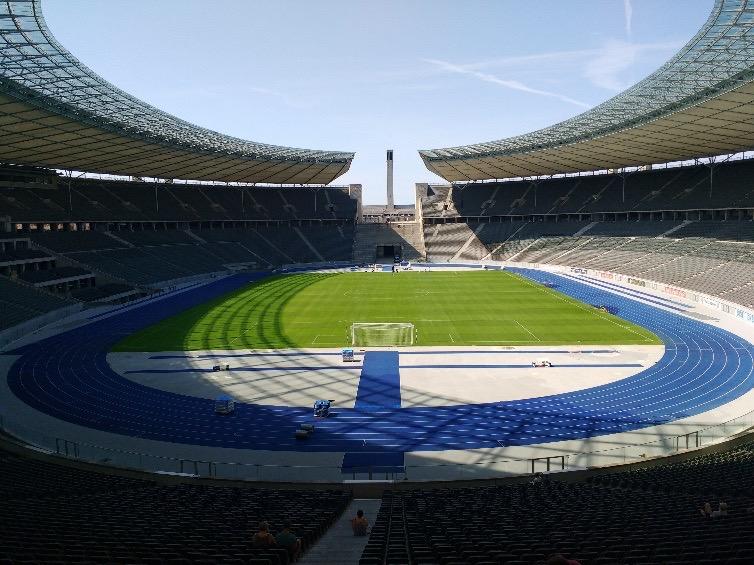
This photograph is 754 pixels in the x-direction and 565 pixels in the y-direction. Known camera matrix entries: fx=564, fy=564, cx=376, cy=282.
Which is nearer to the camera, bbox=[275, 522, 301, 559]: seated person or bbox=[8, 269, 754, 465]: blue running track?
bbox=[275, 522, 301, 559]: seated person

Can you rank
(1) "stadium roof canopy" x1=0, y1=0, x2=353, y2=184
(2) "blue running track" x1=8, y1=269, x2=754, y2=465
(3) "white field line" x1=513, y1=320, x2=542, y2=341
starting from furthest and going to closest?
1. (3) "white field line" x1=513, y1=320, x2=542, y2=341
2. (1) "stadium roof canopy" x1=0, y1=0, x2=353, y2=184
3. (2) "blue running track" x1=8, y1=269, x2=754, y2=465

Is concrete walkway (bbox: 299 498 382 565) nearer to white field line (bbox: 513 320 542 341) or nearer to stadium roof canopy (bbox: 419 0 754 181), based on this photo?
white field line (bbox: 513 320 542 341)

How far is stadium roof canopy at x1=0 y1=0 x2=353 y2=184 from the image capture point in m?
32.0

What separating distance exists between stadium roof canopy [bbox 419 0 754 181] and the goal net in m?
24.7

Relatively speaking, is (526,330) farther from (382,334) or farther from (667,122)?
(667,122)

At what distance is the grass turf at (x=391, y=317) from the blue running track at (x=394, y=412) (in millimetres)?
5418

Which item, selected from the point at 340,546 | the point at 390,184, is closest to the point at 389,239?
the point at 390,184

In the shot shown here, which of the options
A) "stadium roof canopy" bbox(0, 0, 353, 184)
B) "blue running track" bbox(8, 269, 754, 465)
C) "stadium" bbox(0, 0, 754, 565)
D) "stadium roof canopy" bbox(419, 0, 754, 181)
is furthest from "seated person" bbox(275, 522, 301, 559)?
"stadium roof canopy" bbox(419, 0, 754, 181)

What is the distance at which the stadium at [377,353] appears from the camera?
10.2 metres

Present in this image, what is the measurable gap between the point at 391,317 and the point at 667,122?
28470 millimetres

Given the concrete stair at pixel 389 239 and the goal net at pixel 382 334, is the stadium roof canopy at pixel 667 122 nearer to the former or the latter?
the concrete stair at pixel 389 239

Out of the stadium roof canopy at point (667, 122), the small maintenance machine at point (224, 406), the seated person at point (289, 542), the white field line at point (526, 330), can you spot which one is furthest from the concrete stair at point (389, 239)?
the seated person at point (289, 542)

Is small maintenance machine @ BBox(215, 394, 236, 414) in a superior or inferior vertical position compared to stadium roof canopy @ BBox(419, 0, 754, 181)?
inferior

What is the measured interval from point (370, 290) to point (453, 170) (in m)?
39.2
